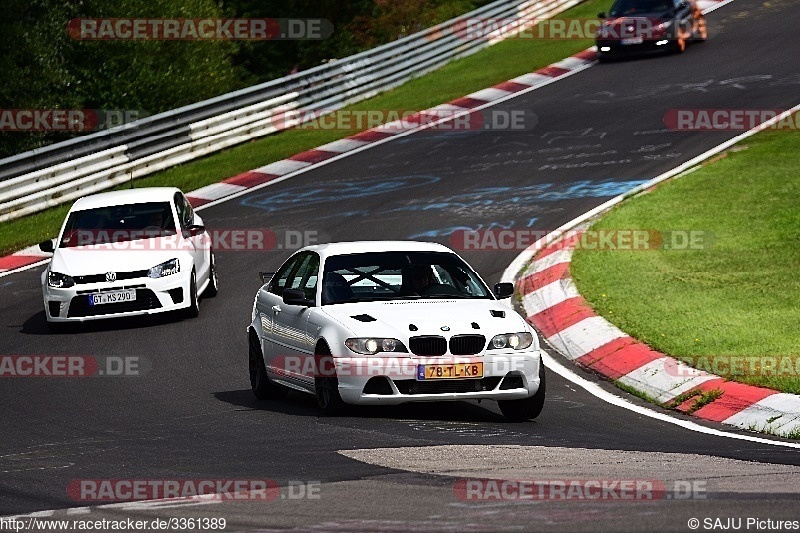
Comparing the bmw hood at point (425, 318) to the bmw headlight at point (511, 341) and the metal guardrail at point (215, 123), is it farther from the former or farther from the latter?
the metal guardrail at point (215, 123)

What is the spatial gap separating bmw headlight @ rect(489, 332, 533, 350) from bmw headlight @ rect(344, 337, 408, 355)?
0.69 metres

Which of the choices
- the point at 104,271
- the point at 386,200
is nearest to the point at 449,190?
the point at 386,200

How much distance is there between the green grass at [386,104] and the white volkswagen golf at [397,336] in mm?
10536

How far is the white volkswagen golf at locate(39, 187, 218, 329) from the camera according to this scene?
1627cm

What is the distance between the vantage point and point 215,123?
1085 inches

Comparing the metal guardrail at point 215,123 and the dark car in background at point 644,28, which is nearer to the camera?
the metal guardrail at point 215,123

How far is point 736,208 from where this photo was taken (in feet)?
60.4

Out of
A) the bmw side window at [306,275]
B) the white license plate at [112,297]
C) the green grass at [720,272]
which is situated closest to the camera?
the bmw side window at [306,275]

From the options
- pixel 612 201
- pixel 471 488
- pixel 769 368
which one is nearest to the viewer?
pixel 471 488

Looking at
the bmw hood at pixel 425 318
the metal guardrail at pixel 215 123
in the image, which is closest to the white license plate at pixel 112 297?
the bmw hood at pixel 425 318

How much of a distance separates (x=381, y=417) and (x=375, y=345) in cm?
58

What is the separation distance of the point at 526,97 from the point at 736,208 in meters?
10.9

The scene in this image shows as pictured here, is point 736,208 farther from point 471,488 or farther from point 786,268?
point 471,488

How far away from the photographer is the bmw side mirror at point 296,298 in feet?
37.1
